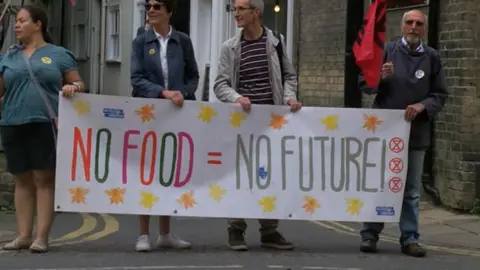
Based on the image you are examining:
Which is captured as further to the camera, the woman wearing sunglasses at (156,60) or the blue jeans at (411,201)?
the blue jeans at (411,201)

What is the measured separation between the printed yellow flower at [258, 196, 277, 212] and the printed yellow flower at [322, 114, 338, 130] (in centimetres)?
65

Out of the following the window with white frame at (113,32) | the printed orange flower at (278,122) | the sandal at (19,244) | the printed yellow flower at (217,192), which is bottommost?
the sandal at (19,244)

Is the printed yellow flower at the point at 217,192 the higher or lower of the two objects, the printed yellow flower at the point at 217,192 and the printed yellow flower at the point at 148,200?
the higher

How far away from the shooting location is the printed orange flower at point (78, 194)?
714 centimetres

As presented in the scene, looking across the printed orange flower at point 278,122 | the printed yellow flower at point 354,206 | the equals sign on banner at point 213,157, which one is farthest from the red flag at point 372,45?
the equals sign on banner at point 213,157

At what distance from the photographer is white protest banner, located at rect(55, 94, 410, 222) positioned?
7.16 m

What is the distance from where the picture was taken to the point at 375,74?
730 cm

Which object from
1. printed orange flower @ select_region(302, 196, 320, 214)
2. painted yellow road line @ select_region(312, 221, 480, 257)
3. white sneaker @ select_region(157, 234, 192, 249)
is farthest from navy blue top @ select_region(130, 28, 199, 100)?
painted yellow road line @ select_region(312, 221, 480, 257)

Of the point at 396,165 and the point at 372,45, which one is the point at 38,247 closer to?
the point at 396,165

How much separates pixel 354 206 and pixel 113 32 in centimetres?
1381

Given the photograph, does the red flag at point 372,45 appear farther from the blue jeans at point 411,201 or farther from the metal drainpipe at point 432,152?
the metal drainpipe at point 432,152

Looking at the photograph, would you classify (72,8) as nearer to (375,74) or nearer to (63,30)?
(63,30)

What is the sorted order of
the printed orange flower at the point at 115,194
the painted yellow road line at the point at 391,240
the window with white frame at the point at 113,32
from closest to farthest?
the printed orange flower at the point at 115,194, the painted yellow road line at the point at 391,240, the window with white frame at the point at 113,32

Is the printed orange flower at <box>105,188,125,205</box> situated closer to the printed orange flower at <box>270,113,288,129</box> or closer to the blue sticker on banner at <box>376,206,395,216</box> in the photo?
the printed orange flower at <box>270,113,288,129</box>
